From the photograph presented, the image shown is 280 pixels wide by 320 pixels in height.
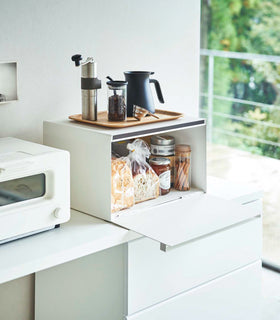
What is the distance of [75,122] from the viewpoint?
2051 millimetres

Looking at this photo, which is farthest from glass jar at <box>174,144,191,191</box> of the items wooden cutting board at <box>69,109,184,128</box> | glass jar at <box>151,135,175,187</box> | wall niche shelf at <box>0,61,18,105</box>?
wall niche shelf at <box>0,61,18,105</box>

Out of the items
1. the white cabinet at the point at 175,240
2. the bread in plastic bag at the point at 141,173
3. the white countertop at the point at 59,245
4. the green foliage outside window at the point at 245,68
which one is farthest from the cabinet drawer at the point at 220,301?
the green foliage outside window at the point at 245,68

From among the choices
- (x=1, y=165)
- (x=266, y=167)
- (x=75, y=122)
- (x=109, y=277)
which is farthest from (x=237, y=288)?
(x=266, y=167)

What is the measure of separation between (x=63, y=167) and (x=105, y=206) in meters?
0.21

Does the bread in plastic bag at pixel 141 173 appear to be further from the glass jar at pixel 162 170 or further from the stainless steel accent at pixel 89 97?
the stainless steel accent at pixel 89 97

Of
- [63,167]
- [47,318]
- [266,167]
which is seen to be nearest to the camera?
[63,167]

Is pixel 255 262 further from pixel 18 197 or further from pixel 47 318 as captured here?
Answer: pixel 18 197

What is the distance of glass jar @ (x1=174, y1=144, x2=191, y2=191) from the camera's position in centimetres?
219

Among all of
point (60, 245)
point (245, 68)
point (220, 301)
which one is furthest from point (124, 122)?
point (245, 68)

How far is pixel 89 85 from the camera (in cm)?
198

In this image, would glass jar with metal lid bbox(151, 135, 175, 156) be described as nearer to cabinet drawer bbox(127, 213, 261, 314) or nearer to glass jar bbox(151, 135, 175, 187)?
glass jar bbox(151, 135, 175, 187)

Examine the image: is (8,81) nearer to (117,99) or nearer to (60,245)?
(117,99)

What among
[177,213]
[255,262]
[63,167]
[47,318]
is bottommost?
[47,318]

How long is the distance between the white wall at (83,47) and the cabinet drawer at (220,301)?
81 cm
